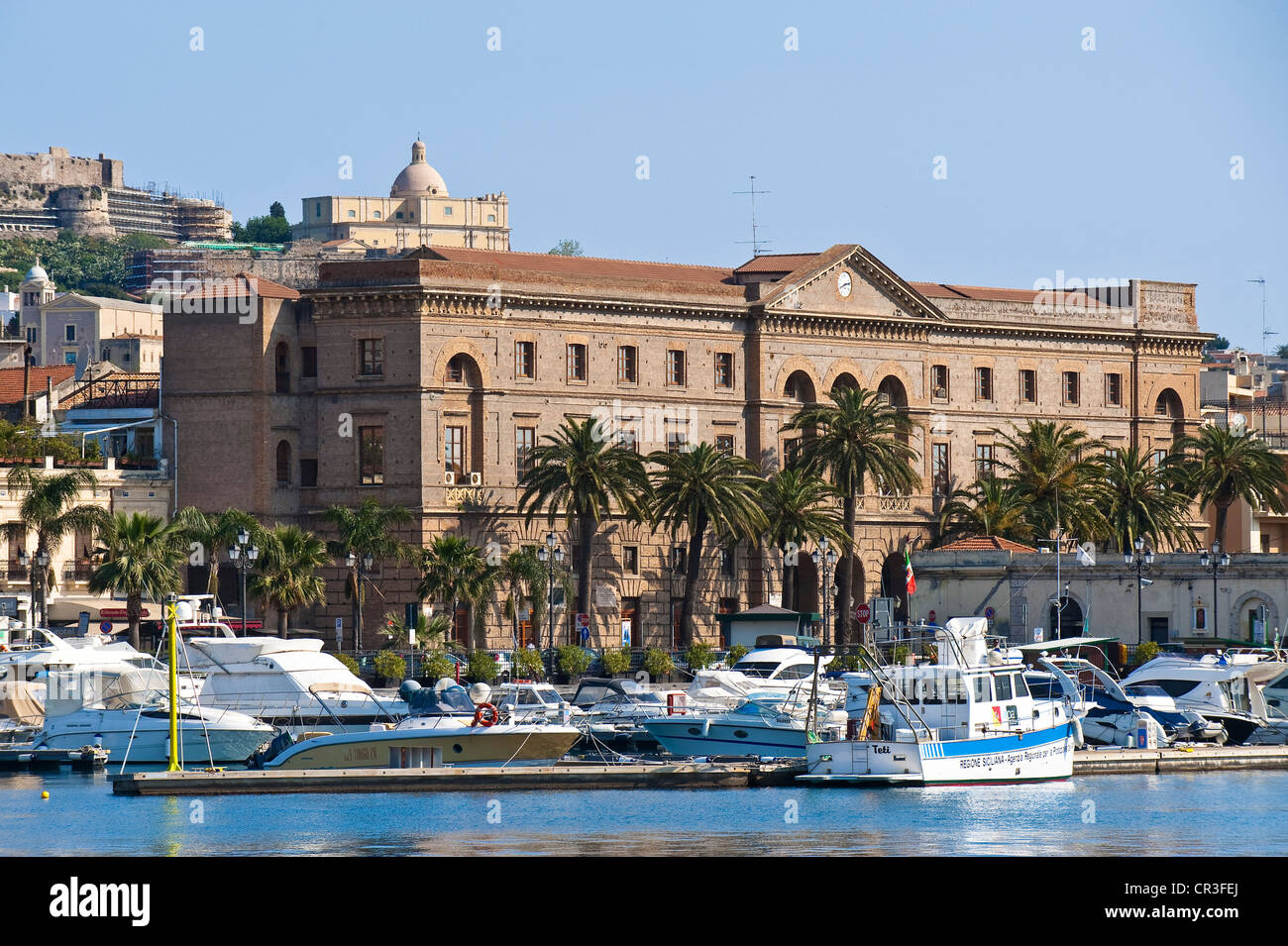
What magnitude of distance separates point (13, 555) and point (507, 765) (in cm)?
3956

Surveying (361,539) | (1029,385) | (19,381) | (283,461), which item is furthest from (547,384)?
(19,381)

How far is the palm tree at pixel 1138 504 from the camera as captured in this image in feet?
305

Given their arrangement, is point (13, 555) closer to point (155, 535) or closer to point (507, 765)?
point (155, 535)

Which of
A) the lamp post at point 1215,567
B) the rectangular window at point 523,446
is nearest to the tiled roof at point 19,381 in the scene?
the rectangular window at point 523,446

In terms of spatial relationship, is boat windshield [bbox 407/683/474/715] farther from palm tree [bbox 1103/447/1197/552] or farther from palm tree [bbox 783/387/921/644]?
palm tree [bbox 1103/447/1197/552]

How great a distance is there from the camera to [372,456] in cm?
8794

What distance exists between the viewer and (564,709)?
59.5 meters

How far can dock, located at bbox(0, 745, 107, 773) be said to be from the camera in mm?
56906

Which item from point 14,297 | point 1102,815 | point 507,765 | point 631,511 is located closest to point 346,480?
point 631,511

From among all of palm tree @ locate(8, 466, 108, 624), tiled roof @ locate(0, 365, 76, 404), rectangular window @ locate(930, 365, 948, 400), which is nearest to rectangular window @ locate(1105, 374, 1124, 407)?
rectangular window @ locate(930, 365, 948, 400)

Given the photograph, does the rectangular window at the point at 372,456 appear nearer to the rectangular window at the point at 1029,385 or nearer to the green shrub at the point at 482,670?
the green shrub at the point at 482,670

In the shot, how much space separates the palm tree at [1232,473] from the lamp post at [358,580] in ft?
109

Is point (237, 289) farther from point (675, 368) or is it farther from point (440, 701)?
point (440, 701)

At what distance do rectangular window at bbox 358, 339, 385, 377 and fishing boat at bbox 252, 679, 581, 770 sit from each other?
119 feet
